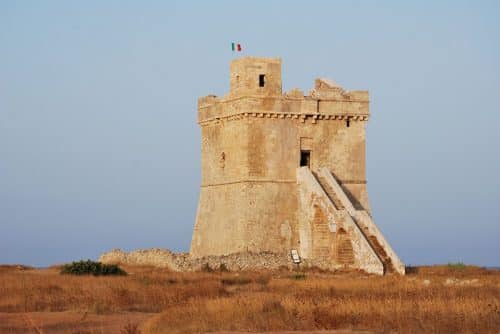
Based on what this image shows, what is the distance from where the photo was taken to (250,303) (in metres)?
19.9

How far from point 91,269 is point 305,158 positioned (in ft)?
30.7

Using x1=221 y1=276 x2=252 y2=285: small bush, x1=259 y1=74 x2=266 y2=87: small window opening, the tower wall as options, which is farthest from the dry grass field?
x1=259 y1=74 x2=266 y2=87: small window opening

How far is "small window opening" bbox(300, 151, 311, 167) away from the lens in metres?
37.1

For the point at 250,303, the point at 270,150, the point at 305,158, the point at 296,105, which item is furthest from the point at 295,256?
the point at 250,303

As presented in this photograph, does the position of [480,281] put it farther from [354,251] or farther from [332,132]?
[332,132]

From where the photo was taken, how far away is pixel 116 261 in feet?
129

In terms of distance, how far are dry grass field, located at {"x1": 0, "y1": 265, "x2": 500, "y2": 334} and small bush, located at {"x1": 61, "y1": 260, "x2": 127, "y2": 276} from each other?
1987 mm

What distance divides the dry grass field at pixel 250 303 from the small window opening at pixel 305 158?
7.10 m

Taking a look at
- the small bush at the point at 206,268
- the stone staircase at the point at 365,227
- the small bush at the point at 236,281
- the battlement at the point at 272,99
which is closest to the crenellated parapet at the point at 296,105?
the battlement at the point at 272,99

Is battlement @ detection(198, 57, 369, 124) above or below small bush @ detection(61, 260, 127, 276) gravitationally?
above

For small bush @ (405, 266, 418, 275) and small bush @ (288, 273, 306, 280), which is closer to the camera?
small bush @ (288, 273, 306, 280)

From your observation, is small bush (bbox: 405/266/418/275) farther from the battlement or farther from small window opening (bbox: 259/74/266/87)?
small window opening (bbox: 259/74/266/87)

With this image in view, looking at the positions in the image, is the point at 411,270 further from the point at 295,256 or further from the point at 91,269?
the point at 91,269

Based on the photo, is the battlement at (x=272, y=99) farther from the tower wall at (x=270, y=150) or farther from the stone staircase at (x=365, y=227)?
the stone staircase at (x=365, y=227)
